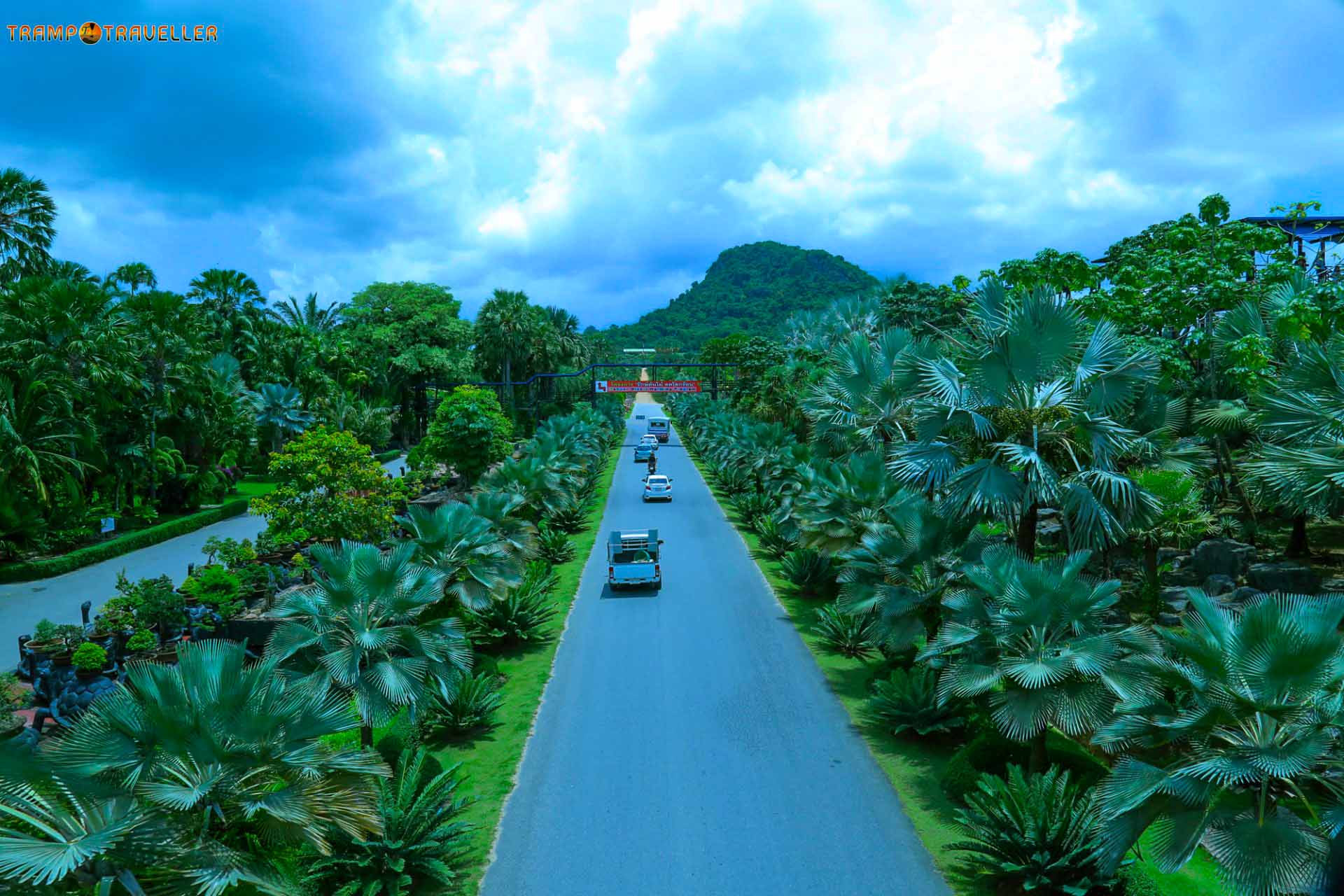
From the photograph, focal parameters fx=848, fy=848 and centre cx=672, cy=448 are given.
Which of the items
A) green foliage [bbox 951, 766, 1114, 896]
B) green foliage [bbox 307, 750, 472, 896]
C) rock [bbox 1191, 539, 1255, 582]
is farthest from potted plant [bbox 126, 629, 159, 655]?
rock [bbox 1191, 539, 1255, 582]

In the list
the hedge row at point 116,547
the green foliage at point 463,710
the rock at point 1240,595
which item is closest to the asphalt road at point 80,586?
the hedge row at point 116,547

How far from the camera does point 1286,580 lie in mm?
18875

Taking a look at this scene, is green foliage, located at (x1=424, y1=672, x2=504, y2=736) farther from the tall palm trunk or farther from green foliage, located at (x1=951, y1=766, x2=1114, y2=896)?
the tall palm trunk

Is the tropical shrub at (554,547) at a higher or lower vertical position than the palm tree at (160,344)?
lower

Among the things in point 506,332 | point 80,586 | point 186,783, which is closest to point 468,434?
point 80,586

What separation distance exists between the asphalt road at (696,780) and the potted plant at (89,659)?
738 cm

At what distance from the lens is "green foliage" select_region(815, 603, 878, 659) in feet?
60.0

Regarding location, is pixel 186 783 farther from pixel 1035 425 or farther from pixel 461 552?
pixel 1035 425

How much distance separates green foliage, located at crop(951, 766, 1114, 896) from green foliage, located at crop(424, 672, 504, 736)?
7809 millimetres

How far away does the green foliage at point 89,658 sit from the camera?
14.0 m

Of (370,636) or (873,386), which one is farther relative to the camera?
(873,386)

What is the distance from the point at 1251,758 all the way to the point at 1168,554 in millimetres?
18188

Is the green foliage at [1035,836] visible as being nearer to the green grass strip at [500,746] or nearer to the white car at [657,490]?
the green grass strip at [500,746]

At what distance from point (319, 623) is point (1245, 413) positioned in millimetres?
22752
